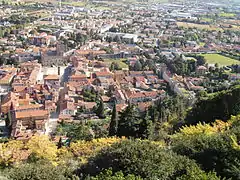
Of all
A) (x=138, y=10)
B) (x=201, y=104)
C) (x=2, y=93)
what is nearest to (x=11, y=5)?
(x=138, y=10)

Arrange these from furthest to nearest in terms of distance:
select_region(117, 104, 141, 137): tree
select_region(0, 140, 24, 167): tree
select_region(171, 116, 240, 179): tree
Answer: select_region(117, 104, 141, 137): tree < select_region(0, 140, 24, 167): tree < select_region(171, 116, 240, 179): tree

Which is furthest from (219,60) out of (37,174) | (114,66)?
(37,174)

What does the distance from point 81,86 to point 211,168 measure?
16.3 m

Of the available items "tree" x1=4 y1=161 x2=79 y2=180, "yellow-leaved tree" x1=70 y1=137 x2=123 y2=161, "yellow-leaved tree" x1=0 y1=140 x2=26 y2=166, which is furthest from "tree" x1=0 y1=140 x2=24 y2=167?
"tree" x1=4 y1=161 x2=79 y2=180

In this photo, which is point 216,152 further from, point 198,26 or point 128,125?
point 198,26

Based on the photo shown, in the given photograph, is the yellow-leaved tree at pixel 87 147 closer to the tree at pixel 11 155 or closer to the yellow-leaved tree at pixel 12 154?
the yellow-leaved tree at pixel 12 154

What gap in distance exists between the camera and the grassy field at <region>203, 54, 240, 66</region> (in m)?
32.6

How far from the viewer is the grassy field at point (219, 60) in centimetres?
3262

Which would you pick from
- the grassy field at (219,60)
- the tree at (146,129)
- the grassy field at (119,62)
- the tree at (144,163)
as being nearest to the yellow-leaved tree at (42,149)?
the tree at (144,163)

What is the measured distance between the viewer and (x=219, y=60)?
3369 centimetres

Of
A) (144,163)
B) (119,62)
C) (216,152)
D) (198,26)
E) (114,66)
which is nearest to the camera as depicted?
(144,163)

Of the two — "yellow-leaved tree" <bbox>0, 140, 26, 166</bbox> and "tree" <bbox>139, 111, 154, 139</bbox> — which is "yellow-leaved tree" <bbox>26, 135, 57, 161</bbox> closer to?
"yellow-leaved tree" <bbox>0, 140, 26, 166</bbox>

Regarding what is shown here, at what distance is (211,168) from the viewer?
8.07 m

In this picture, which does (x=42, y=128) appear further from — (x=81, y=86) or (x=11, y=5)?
(x=11, y=5)
